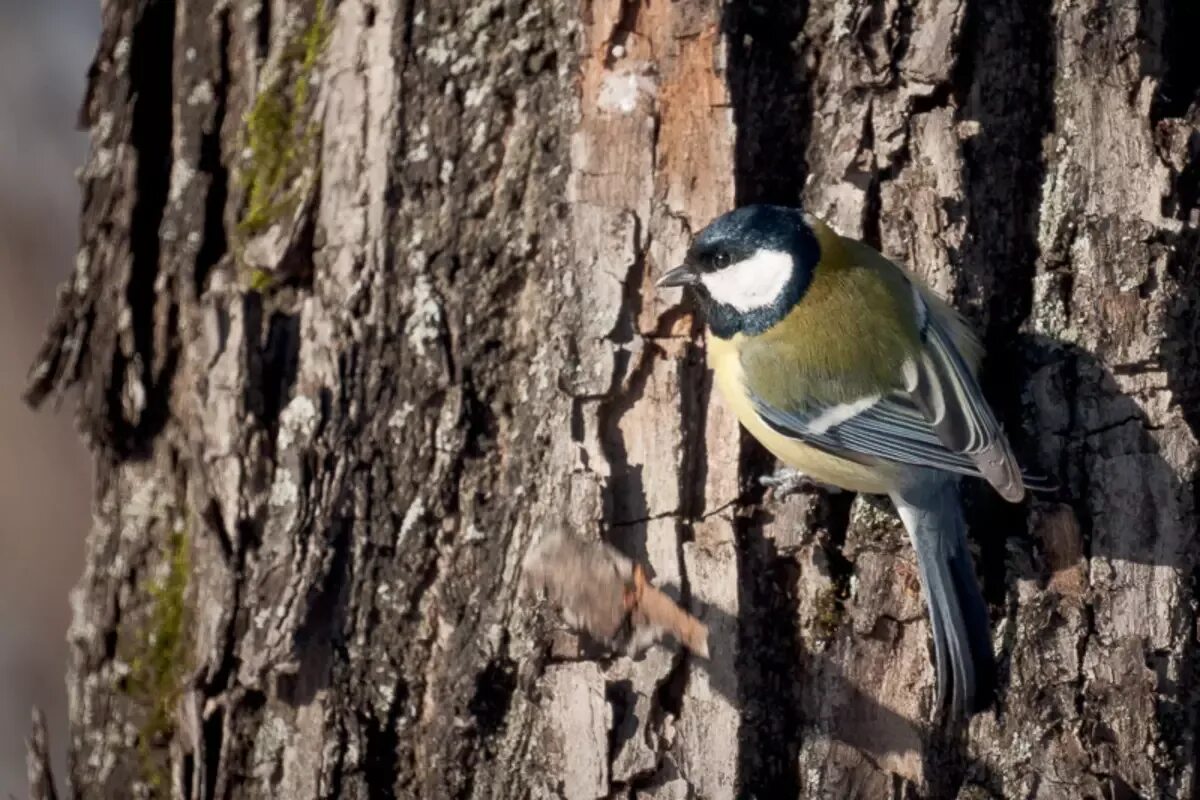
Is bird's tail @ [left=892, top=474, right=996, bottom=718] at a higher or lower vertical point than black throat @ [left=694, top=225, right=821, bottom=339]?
lower

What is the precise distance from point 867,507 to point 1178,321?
19.2 inches

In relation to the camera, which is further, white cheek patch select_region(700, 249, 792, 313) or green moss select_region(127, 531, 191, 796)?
green moss select_region(127, 531, 191, 796)

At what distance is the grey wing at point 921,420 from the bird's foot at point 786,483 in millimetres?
50

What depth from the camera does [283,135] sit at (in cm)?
181

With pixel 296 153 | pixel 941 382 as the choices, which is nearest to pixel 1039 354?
pixel 941 382

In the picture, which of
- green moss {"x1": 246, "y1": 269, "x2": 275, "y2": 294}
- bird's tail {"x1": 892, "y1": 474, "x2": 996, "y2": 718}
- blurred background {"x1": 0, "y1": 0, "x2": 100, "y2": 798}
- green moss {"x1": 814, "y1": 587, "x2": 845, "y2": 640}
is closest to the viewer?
bird's tail {"x1": 892, "y1": 474, "x2": 996, "y2": 718}

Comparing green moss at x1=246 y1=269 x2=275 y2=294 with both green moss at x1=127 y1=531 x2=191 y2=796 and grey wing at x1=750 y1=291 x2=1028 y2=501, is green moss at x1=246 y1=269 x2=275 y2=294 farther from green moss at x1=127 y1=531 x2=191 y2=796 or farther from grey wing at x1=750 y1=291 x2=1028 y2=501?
grey wing at x1=750 y1=291 x2=1028 y2=501

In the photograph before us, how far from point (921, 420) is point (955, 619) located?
331 millimetres

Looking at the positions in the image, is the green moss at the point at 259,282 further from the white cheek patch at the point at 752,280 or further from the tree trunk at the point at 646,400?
the white cheek patch at the point at 752,280

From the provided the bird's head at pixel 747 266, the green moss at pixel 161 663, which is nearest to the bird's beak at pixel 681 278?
the bird's head at pixel 747 266

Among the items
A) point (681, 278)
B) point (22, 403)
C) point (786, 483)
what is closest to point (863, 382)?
point (786, 483)

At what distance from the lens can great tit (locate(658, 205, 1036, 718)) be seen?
1479 millimetres

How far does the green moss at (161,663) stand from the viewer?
6.03ft


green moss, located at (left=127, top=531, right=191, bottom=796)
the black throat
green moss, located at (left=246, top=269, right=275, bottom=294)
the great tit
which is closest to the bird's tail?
the great tit
